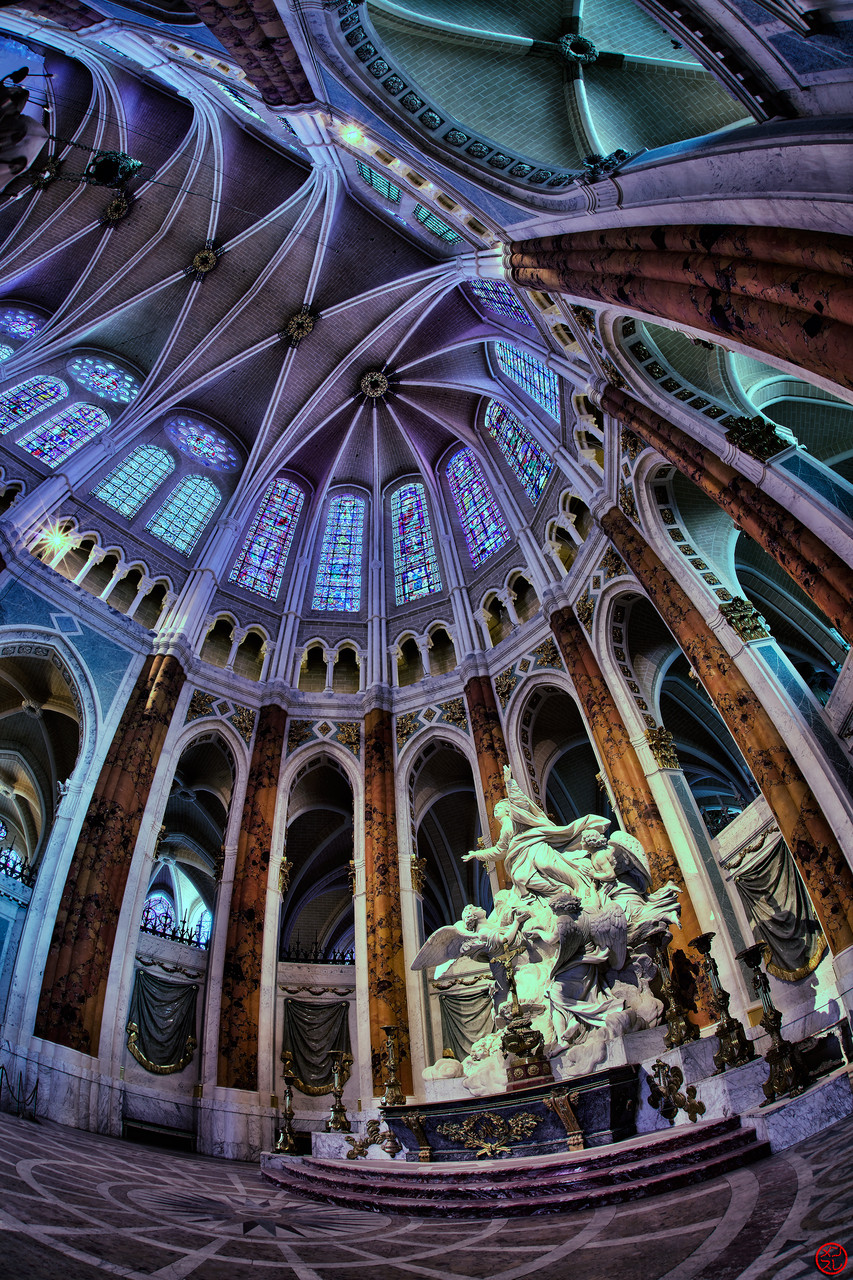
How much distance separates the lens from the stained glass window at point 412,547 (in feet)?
69.6

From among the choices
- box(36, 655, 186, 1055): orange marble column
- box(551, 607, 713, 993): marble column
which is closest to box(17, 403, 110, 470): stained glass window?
box(36, 655, 186, 1055): orange marble column

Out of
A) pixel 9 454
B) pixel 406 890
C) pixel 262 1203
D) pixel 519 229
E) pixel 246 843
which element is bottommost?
pixel 262 1203

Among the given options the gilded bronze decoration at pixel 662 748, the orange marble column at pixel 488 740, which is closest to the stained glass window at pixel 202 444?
the orange marble column at pixel 488 740

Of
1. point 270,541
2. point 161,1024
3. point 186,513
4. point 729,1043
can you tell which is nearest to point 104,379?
point 186,513

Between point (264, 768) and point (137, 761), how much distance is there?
10.4ft

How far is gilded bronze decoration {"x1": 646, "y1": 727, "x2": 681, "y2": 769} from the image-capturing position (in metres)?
12.9

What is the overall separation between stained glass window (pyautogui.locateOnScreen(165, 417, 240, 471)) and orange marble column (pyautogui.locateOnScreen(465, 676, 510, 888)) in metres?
11.3

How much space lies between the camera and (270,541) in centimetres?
2203

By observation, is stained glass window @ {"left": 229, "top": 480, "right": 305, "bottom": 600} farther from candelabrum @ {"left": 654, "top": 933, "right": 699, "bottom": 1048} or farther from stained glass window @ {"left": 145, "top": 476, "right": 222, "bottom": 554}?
candelabrum @ {"left": 654, "top": 933, "right": 699, "bottom": 1048}

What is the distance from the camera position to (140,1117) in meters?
12.0

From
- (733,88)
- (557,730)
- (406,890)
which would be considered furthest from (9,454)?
(733,88)

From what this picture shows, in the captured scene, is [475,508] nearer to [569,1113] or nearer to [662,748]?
[662,748]

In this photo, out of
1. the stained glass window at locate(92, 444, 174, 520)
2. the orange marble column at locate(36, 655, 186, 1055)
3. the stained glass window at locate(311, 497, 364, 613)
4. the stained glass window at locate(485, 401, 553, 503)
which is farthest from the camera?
the stained glass window at locate(311, 497, 364, 613)

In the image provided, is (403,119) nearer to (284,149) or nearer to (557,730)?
(284,149)
